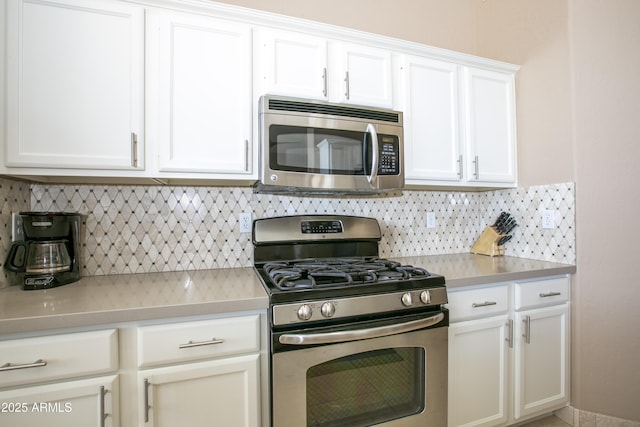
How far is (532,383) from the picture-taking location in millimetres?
1722

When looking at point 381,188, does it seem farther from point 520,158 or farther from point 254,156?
point 520,158

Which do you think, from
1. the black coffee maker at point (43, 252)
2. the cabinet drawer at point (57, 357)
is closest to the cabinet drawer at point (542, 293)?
the cabinet drawer at point (57, 357)

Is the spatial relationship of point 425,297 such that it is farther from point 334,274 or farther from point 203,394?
point 203,394

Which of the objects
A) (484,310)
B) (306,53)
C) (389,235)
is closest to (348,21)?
(306,53)

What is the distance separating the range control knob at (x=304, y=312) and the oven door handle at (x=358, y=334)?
6 cm

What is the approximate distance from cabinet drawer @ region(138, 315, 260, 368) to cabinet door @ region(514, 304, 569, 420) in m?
1.45

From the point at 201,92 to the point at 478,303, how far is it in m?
1.72

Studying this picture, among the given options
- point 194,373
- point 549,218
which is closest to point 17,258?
point 194,373

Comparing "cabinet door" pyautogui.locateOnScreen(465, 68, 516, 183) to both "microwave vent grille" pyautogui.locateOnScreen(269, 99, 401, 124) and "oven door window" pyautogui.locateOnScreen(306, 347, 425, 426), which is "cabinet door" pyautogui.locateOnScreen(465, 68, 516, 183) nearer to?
"microwave vent grille" pyautogui.locateOnScreen(269, 99, 401, 124)

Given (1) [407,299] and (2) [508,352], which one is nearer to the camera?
(1) [407,299]

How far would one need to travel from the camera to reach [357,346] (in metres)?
1.23

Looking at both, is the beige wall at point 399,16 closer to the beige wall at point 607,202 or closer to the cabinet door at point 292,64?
the cabinet door at point 292,64

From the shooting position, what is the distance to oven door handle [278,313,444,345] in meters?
1.14

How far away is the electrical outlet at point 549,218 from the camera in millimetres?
1927
